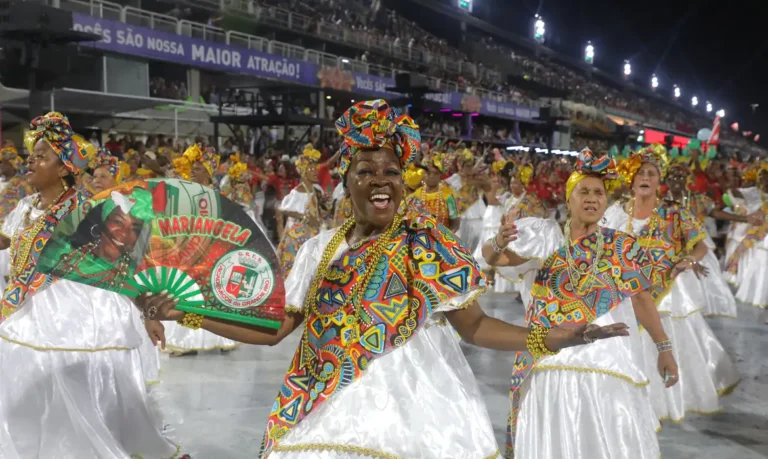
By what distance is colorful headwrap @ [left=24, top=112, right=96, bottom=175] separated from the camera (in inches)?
162

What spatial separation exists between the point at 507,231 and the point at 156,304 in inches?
72.2

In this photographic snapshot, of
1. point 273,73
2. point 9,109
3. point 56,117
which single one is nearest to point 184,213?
point 56,117

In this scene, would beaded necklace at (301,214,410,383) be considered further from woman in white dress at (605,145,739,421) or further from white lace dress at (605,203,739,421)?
white lace dress at (605,203,739,421)

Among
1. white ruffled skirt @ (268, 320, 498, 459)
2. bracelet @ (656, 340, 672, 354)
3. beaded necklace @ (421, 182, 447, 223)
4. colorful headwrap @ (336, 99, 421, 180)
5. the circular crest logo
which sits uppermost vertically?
colorful headwrap @ (336, 99, 421, 180)

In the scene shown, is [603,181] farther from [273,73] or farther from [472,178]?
[273,73]

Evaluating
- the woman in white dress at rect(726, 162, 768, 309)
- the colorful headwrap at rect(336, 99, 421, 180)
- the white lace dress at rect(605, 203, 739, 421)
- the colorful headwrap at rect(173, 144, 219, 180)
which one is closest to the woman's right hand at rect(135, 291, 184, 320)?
the colorful headwrap at rect(336, 99, 421, 180)

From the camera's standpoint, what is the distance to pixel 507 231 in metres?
3.65

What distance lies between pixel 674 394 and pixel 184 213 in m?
4.59

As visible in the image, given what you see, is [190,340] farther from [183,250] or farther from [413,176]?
[183,250]

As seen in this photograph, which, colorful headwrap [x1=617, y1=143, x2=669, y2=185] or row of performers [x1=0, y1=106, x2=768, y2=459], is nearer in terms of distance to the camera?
row of performers [x1=0, y1=106, x2=768, y2=459]

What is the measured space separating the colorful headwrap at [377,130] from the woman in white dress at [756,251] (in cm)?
904

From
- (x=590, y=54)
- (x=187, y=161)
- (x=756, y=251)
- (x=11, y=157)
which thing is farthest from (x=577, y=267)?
(x=590, y=54)

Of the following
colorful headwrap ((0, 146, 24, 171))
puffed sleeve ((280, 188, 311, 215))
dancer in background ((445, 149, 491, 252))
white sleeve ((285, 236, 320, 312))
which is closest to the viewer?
white sleeve ((285, 236, 320, 312))

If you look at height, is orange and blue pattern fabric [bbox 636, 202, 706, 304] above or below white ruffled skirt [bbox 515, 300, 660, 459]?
above
